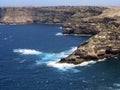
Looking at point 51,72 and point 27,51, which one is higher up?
point 51,72

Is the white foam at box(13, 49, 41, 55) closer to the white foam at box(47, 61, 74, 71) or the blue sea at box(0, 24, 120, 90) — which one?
the blue sea at box(0, 24, 120, 90)

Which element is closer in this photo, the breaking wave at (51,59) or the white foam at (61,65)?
the white foam at (61,65)

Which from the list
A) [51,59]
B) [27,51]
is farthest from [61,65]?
[27,51]

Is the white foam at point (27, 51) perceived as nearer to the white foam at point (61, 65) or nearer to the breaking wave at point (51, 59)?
the breaking wave at point (51, 59)

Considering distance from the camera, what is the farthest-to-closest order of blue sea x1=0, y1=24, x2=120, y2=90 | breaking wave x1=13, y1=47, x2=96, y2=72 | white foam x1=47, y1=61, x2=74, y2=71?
breaking wave x1=13, y1=47, x2=96, y2=72 < white foam x1=47, y1=61, x2=74, y2=71 < blue sea x1=0, y1=24, x2=120, y2=90

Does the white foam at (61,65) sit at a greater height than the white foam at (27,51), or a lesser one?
greater

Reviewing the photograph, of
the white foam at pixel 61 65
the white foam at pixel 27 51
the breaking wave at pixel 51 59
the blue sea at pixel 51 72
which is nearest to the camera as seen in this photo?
the blue sea at pixel 51 72

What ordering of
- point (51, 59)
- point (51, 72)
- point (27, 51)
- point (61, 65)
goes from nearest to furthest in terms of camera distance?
point (51, 72) < point (61, 65) < point (51, 59) < point (27, 51)

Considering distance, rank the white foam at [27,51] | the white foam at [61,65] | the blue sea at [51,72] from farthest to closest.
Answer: the white foam at [27,51], the white foam at [61,65], the blue sea at [51,72]

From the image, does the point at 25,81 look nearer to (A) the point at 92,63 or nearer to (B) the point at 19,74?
(B) the point at 19,74

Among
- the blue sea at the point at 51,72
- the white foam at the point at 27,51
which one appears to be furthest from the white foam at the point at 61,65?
the white foam at the point at 27,51

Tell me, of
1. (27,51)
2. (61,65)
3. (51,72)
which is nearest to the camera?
(51,72)

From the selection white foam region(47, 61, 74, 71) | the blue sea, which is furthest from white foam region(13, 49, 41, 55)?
white foam region(47, 61, 74, 71)

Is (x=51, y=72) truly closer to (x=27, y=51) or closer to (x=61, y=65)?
(x=61, y=65)
